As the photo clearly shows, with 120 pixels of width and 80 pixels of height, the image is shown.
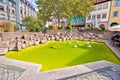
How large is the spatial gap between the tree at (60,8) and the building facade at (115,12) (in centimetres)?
777

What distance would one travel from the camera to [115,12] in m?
25.9

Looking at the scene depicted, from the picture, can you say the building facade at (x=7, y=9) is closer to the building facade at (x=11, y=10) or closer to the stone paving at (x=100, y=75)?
the building facade at (x=11, y=10)

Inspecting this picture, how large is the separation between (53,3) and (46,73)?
19.0 metres

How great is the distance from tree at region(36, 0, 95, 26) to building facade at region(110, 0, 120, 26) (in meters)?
7.77

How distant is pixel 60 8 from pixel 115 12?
585 inches

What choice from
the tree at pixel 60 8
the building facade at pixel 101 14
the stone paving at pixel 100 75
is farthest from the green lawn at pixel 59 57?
the building facade at pixel 101 14

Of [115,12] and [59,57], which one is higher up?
[115,12]

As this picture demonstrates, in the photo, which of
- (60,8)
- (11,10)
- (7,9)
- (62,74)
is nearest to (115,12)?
(60,8)

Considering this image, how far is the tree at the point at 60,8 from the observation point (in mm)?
21048

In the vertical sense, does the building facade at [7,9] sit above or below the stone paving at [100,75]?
above

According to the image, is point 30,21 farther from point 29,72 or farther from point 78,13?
point 29,72

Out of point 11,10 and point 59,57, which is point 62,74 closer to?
point 59,57

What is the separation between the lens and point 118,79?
12.8 ft

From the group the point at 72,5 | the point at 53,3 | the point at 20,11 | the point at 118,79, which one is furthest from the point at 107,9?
the point at 20,11
